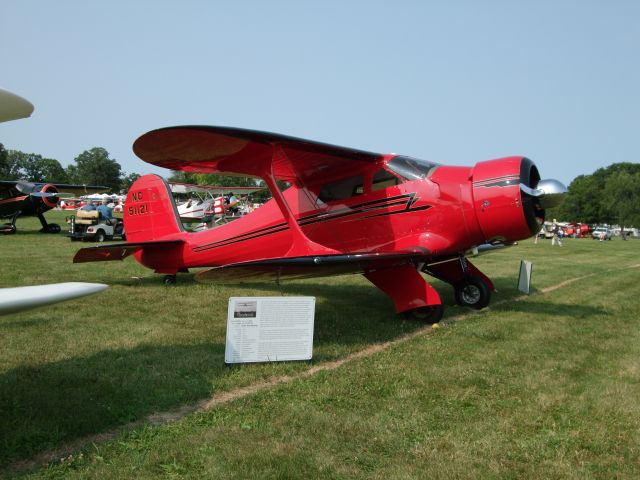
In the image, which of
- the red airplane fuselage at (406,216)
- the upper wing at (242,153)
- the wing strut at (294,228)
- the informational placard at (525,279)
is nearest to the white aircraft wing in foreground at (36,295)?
the upper wing at (242,153)

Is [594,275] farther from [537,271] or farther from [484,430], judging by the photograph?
[484,430]

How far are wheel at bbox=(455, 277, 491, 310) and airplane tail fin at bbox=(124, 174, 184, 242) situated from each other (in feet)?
18.3

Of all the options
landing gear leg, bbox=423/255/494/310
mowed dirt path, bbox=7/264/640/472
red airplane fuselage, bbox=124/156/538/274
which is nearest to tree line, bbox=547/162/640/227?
landing gear leg, bbox=423/255/494/310

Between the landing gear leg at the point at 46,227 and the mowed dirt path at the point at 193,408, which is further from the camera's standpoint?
the landing gear leg at the point at 46,227

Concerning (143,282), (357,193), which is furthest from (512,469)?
(143,282)

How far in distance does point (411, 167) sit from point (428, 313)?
208 centimetres

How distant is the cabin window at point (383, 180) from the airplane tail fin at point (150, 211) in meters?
4.57

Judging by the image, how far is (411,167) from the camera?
6.95m

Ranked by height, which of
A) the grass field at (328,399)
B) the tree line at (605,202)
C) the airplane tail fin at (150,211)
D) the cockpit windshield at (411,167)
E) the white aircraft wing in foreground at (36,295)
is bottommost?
the grass field at (328,399)

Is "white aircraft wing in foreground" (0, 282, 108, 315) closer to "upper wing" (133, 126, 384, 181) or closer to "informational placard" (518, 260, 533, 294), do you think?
"upper wing" (133, 126, 384, 181)

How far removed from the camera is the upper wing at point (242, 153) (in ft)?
19.7

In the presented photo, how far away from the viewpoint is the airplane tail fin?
A: 32.9ft

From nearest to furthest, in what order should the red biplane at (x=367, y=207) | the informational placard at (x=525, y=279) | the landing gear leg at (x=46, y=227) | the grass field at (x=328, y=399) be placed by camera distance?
1. the grass field at (x=328, y=399)
2. the red biplane at (x=367, y=207)
3. the informational placard at (x=525, y=279)
4. the landing gear leg at (x=46, y=227)

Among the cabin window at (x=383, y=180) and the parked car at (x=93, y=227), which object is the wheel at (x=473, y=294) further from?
the parked car at (x=93, y=227)
